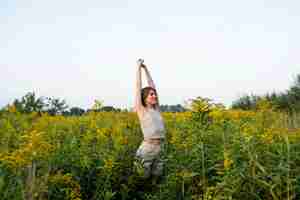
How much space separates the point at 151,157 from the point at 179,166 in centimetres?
105

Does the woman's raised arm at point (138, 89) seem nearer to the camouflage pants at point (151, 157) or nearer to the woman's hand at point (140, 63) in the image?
the woman's hand at point (140, 63)

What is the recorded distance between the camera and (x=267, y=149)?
11.9ft

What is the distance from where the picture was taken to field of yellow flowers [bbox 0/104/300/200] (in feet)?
10.4

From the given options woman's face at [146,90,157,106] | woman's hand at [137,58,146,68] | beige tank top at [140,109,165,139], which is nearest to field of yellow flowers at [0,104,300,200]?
beige tank top at [140,109,165,139]

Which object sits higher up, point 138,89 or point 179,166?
point 138,89

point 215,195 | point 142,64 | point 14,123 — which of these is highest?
point 142,64

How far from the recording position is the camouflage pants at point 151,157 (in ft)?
16.1

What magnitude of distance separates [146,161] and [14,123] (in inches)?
90.1

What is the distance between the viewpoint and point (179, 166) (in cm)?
407

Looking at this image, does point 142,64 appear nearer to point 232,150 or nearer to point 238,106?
point 232,150

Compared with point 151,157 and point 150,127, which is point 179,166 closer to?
point 151,157

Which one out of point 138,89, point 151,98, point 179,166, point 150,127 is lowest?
point 179,166

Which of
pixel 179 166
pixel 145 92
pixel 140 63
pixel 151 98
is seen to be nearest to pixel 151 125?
pixel 151 98

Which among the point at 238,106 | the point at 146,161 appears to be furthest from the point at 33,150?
the point at 238,106
